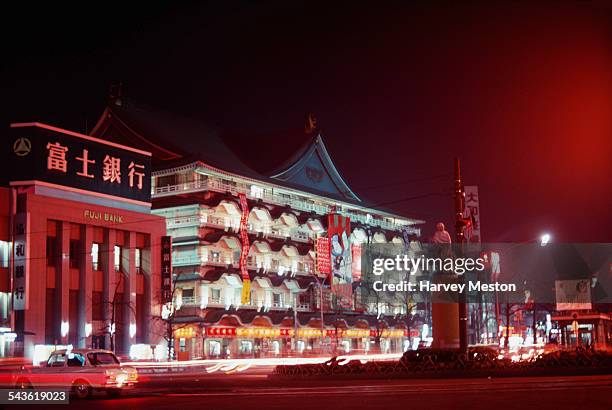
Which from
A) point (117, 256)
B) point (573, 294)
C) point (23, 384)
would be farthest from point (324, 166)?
point (23, 384)

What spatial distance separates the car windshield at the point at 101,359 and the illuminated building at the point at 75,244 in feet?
80.3

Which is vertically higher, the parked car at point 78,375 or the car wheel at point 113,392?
the parked car at point 78,375

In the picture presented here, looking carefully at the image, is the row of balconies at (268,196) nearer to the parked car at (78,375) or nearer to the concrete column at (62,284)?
the concrete column at (62,284)

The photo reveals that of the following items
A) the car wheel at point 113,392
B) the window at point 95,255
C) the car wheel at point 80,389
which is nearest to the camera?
the car wheel at point 80,389

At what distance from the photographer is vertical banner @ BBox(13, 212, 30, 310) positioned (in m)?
46.5

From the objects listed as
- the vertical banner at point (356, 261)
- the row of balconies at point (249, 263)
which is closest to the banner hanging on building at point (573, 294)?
the row of balconies at point (249, 263)

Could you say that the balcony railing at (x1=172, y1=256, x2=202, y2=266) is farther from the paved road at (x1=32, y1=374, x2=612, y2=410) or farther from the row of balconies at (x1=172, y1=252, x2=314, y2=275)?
the paved road at (x1=32, y1=374, x2=612, y2=410)

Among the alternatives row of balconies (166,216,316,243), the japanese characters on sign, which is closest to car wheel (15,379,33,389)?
row of balconies (166,216,316,243)

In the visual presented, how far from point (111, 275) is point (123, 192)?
5613 mm

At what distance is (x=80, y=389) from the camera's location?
881 inches

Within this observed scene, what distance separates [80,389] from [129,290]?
32683 millimetres

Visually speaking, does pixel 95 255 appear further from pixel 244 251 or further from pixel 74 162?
pixel 244 251

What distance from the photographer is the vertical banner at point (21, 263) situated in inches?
1832

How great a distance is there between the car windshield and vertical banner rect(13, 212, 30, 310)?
25.0 metres
